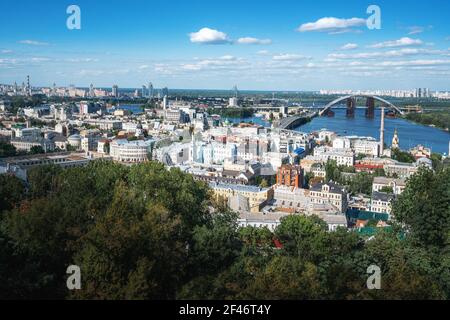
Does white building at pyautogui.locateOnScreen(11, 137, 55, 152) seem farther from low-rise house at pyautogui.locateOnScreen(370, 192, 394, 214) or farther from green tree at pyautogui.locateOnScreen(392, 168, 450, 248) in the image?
green tree at pyautogui.locateOnScreen(392, 168, 450, 248)

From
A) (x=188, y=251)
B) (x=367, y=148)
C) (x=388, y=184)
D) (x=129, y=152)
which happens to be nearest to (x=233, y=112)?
(x=367, y=148)

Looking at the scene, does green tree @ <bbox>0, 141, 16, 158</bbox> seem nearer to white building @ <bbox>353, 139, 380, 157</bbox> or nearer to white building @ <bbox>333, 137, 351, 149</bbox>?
white building @ <bbox>333, 137, 351, 149</bbox>

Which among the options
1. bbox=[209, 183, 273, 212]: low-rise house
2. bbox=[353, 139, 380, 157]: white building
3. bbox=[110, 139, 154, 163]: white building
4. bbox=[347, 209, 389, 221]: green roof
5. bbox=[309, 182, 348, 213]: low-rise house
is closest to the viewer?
bbox=[347, 209, 389, 221]: green roof

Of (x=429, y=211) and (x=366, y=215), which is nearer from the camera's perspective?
(x=429, y=211)

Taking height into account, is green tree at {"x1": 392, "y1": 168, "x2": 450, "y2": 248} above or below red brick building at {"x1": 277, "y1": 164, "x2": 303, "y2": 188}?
above

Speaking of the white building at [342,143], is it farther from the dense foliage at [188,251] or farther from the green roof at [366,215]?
the dense foliage at [188,251]

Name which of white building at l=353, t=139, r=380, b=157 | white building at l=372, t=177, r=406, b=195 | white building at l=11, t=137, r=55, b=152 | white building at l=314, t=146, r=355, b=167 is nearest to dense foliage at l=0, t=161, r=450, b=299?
white building at l=372, t=177, r=406, b=195

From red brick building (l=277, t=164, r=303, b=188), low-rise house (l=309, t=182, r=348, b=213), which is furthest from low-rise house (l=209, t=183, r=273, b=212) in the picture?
red brick building (l=277, t=164, r=303, b=188)

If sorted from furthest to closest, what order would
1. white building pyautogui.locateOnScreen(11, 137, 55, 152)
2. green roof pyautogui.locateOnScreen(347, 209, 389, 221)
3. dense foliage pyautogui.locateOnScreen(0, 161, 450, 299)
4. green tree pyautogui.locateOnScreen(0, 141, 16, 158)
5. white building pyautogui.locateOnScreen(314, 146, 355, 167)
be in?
1. white building pyautogui.locateOnScreen(11, 137, 55, 152)
2. white building pyautogui.locateOnScreen(314, 146, 355, 167)
3. green tree pyautogui.locateOnScreen(0, 141, 16, 158)
4. green roof pyautogui.locateOnScreen(347, 209, 389, 221)
5. dense foliage pyautogui.locateOnScreen(0, 161, 450, 299)

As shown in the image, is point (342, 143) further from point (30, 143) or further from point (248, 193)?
point (30, 143)

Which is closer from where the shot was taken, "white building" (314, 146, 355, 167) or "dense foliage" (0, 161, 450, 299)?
"dense foliage" (0, 161, 450, 299)

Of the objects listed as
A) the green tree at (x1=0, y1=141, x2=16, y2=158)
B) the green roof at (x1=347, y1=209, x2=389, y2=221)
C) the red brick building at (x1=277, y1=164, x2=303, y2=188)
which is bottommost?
the green roof at (x1=347, y1=209, x2=389, y2=221)
